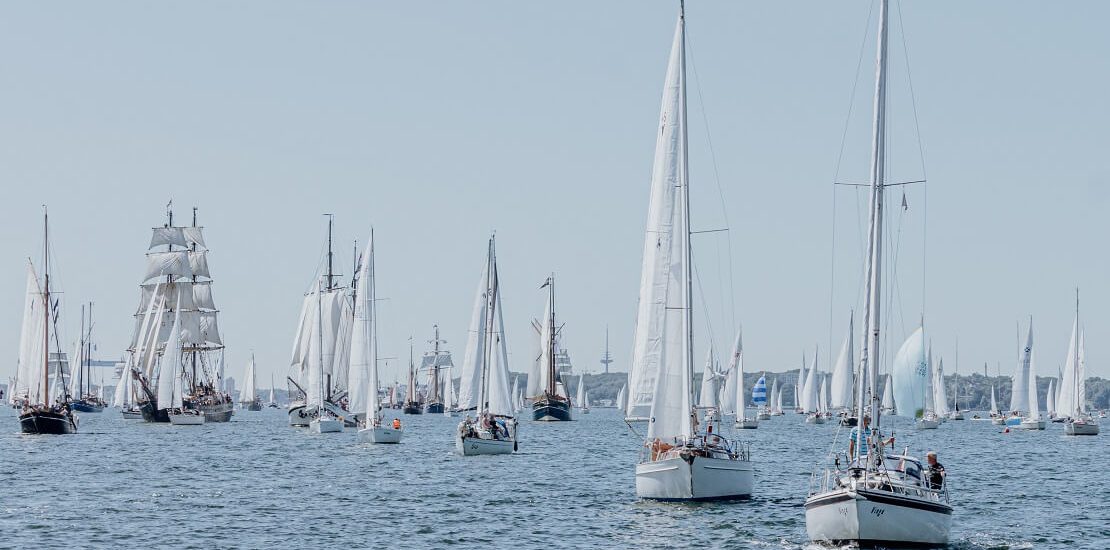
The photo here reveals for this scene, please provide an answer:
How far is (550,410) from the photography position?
6348 inches

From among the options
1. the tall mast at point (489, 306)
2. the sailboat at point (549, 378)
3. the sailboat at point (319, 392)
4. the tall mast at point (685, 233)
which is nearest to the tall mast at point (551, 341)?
the sailboat at point (549, 378)

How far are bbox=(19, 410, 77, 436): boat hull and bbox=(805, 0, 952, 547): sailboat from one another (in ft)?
262

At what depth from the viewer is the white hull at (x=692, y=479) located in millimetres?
43219

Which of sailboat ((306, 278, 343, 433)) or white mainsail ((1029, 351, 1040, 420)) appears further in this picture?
white mainsail ((1029, 351, 1040, 420))

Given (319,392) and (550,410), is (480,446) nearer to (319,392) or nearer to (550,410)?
(319,392)

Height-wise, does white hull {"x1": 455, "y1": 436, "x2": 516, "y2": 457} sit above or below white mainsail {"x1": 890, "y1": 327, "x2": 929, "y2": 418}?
below

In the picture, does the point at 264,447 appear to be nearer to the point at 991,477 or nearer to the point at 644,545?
the point at 991,477

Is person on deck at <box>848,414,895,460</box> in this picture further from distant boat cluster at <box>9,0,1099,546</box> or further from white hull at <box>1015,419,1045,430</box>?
white hull at <box>1015,419,1045,430</box>

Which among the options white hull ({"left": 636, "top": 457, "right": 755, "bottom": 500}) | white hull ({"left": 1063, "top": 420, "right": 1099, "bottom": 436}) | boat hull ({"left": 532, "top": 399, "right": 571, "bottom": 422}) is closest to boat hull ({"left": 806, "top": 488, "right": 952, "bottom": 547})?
white hull ({"left": 636, "top": 457, "right": 755, "bottom": 500})

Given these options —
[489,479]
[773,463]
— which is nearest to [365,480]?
[489,479]

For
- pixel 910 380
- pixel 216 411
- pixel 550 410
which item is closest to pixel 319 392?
pixel 216 411

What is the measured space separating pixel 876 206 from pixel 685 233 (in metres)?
10.2

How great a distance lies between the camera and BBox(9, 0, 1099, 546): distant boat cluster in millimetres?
35125

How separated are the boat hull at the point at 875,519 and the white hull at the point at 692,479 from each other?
29.0ft
